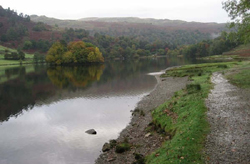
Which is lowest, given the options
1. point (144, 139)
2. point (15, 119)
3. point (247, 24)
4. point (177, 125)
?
point (15, 119)

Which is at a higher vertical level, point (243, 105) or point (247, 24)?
point (247, 24)

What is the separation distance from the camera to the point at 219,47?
172m

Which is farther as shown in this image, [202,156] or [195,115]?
[195,115]

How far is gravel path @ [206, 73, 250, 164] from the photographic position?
12625mm

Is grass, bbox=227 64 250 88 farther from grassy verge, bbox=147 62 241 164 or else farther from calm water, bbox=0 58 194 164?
calm water, bbox=0 58 194 164

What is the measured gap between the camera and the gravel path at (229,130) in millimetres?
12625

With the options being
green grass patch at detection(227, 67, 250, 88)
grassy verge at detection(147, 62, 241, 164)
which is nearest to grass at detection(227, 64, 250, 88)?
green grass patch at detection(227, 67, 250, 88)

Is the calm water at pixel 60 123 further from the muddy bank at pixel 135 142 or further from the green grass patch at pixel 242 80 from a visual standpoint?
the green grass patch at pixel 242 80

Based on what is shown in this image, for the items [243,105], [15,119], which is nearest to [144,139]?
[243,105]

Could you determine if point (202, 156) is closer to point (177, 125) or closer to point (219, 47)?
point (177, 125)

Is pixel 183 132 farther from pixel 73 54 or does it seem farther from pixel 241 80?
pixel 73 54

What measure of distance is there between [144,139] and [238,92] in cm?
1512

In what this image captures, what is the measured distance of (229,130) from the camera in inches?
635

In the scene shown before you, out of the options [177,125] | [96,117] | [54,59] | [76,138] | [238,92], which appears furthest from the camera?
[54,59]
